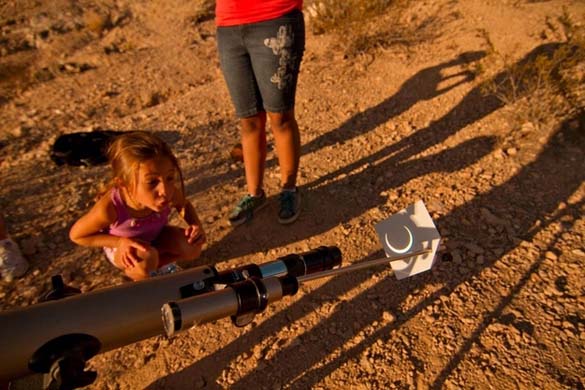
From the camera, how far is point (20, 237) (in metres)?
2.65

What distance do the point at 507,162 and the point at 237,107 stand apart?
192cm

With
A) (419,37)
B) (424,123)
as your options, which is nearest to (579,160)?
(424,123)

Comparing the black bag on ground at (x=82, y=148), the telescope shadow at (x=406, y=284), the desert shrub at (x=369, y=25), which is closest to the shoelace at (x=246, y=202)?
the telescope shadow at (x=406, y=284)

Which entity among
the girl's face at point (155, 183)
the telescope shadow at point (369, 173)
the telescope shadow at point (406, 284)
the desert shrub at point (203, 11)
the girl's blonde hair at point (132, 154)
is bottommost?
the telescope shadow at point (406, 284)

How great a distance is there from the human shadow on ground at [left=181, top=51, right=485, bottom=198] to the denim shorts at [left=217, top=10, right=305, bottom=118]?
0.92m

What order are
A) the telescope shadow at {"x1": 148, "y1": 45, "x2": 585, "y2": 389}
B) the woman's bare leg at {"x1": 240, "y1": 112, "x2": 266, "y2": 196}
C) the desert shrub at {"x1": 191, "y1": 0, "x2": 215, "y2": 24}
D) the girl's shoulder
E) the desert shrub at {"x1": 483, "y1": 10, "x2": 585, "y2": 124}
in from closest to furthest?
the girl's shoulder < the telescope shadow at {"x1": 148, "y1": 45, "x2": 585, "y2": 389} < the woman's bare leg at {"x1": 240, "y1": 112, "x2": 266, "y2": 196} < the desert shrub at {"x1": 483, "y1": 10, "x2": 585, "y2": 124} < the desert shrub at {"x1": 191, "y1": 0, "x2": 215, "y2": 24}

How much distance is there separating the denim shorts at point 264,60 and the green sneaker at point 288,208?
0.60 meters

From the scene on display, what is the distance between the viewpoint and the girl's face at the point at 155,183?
1.66m

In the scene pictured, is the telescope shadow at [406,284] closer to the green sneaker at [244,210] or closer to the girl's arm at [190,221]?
the green sneaker at [244,210]

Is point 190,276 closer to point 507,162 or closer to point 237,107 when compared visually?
point 237,107

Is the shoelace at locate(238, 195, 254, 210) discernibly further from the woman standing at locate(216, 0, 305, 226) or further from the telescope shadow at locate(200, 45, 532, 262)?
the woman standing at locate(216, 0, 305, 226)

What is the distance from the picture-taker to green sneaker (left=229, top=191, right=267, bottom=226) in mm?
2662

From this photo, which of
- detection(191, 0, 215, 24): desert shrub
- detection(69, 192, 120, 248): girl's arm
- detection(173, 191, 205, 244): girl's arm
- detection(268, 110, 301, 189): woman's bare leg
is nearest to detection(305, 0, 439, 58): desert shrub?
detection(191, 0, 215, 24): desert shrub

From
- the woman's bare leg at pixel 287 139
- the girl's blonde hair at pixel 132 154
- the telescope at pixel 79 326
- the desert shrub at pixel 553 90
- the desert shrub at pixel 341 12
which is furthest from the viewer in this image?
the desert shrub at pixel 341 12
